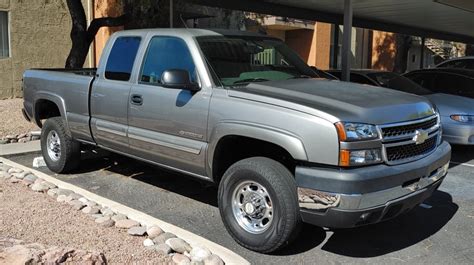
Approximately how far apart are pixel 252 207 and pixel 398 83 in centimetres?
692

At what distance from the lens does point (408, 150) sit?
4.33 m

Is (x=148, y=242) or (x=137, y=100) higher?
(x=137, y=100)

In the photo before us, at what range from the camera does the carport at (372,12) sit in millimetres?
12346

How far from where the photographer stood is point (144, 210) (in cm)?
574

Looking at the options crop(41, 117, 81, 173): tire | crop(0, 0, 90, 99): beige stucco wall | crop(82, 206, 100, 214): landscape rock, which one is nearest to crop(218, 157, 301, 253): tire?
crop(82, 206, 100, 214): landscape rock

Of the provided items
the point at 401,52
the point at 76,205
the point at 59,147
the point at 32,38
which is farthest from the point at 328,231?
the point at 401,52

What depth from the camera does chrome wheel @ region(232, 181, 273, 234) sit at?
4.39m

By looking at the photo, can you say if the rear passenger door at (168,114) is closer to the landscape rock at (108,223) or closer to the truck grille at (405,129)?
the landscape rock at (108,223)

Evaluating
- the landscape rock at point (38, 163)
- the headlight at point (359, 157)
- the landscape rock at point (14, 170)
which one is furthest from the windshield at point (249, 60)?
the landscape rock at point (38, 163)

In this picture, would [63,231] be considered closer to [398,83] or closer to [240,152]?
[240,152]

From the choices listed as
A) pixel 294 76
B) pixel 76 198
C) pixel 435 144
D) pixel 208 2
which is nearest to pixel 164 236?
pixel 76 198

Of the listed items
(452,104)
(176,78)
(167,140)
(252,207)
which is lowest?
(252,207)

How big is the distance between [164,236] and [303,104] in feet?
5.57

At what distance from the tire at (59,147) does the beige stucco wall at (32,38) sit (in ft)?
23.7
